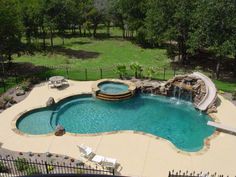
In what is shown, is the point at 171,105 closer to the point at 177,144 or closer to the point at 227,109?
the point at 227,109

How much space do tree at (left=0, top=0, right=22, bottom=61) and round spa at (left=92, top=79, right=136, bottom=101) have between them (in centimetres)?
1011

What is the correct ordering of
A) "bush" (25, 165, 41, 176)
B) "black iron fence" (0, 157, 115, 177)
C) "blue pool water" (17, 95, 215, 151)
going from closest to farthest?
"bush" (25, 165, 41, 176)
"black iron fence" (0, 157, 115, 177)
"blue pool water" (17, 95, 215, 151)

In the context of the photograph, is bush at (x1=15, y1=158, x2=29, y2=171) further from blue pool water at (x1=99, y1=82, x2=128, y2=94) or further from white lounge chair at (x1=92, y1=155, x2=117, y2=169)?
blue pool water at (x1=99, y1=82, x2=128, y2=94)

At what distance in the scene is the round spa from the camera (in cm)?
2564

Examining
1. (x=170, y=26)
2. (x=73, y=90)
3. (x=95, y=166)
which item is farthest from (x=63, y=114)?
(x=170, y=26)

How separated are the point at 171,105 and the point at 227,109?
4559 mm

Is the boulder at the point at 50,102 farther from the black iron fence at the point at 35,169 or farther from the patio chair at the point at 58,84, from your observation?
the black iron fence at the point at 35,169

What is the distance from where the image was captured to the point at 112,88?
1092 inches

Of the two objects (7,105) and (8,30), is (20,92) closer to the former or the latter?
(7,105)

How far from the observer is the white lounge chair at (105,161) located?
15719 mm

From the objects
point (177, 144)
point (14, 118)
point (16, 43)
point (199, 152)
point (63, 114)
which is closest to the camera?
point (199, 152)

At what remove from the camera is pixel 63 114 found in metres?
23.6

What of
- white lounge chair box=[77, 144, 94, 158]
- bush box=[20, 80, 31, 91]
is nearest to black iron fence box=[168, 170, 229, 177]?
white lounge chair box=[77, 144, 94, 158]

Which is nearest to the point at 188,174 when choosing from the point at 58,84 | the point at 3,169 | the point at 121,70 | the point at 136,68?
the point at 3,169
